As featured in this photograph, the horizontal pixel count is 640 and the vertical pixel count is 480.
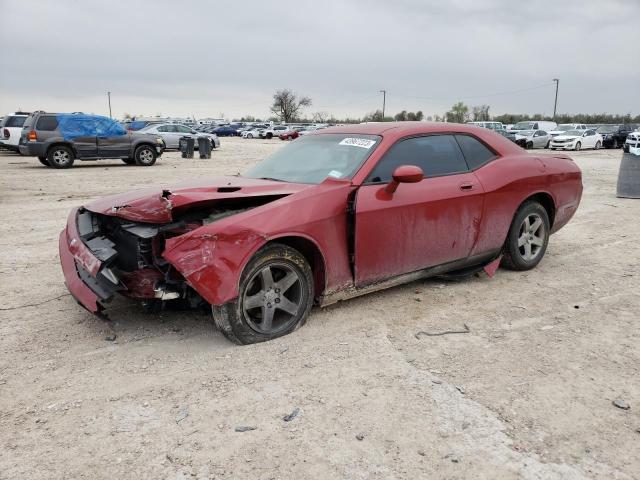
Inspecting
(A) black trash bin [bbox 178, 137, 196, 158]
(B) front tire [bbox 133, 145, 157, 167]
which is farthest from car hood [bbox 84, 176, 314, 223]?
(A) black trash bin [bbox 178, 137, 196, 158]

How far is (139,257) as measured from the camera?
376 cm

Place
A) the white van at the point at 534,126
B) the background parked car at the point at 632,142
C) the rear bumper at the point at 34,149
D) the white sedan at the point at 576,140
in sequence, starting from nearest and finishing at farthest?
the background parked car at the point at 632,142 < the rear bumper at the point at 34,149 < the white sedan at the point at 576,140 < the white van at the point at 534,126

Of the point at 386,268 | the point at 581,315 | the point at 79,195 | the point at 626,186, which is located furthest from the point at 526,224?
the point at 79,195

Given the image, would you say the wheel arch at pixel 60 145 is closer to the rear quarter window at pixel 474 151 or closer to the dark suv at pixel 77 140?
the dark suv at pixel 77 140

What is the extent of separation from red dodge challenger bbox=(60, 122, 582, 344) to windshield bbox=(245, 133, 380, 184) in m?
0.02

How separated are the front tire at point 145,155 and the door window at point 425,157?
15.8 m

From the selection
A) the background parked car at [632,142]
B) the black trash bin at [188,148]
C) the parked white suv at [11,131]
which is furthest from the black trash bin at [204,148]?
the background parked car at [632,142]

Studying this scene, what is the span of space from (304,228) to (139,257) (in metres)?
1.18

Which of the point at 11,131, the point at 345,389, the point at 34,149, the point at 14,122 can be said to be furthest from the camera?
the point at 14,122

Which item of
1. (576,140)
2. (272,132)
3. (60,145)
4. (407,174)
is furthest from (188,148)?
(272,132)

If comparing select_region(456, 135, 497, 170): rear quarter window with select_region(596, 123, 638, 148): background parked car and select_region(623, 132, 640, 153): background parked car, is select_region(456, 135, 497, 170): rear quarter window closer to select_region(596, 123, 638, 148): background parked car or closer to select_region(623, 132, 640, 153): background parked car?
select_region(623, 132, 640, 153): background parked car

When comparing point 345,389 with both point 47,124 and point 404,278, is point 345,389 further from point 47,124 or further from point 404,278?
point 47,124

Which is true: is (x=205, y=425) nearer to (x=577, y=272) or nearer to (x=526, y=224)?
(x=526, y=224)

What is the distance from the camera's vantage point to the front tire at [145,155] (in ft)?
61.4
